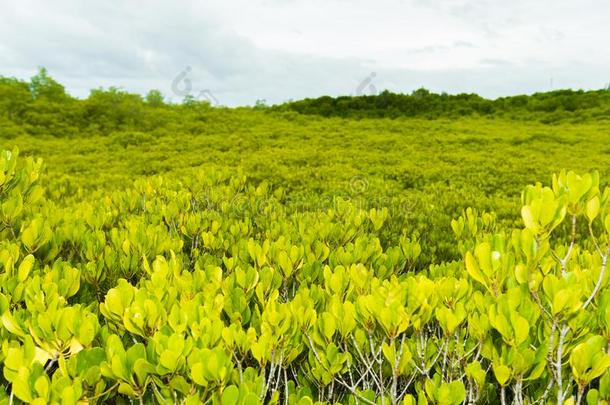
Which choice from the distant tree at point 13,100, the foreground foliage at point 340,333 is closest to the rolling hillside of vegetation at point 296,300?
the foreground foliage at point 340,333

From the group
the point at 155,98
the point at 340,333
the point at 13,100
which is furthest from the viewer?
the point at 155,98

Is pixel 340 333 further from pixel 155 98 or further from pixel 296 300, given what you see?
pixel 155 98

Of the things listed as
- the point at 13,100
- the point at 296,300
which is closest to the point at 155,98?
the point at 13,100

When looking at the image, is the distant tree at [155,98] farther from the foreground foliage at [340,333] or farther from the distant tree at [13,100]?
the foreground foliage at [340,333]

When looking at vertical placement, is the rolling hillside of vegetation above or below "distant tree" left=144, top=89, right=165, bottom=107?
below

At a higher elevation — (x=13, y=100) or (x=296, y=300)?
(x=13, y=100)

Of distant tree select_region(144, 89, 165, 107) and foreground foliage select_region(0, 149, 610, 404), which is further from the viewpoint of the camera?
distant tree select_region(144, 89, 165, 107)

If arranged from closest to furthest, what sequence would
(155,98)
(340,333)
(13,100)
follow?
(340,333)
(13,100)
(155,98)

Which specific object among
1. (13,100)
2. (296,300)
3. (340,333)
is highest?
(13,100)

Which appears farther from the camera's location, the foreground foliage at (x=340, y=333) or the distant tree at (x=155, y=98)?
the distant tree at (x=155, y=98)

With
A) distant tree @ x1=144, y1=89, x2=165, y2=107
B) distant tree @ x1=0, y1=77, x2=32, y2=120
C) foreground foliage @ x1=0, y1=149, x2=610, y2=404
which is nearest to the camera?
foreground foliage @ x1=0, y1=149, x2=610, y2=404

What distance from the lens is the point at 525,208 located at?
1.99m

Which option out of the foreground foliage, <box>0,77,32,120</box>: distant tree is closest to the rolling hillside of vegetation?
the foreground foliage

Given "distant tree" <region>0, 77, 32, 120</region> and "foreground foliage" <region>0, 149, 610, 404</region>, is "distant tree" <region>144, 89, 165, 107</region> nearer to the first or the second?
"distant tree" <region>0, 77, 32, 120</region>
